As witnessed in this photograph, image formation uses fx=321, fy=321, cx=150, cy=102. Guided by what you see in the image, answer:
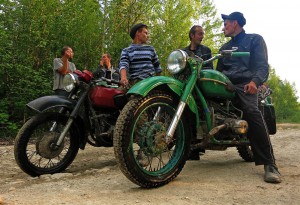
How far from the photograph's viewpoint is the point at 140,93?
2707mm

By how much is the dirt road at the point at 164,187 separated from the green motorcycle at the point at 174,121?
224mm

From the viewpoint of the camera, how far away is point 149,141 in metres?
2.82

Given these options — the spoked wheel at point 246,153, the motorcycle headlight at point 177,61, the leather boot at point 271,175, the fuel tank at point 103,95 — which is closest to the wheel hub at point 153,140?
the motorcycle headlight at point 177,61

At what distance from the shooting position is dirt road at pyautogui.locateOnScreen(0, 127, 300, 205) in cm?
242

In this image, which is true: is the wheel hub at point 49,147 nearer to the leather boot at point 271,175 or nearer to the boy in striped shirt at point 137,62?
the boy in striped shirt at point 137,62

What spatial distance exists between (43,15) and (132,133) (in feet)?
20.5

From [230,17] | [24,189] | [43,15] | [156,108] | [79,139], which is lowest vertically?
[24,189]

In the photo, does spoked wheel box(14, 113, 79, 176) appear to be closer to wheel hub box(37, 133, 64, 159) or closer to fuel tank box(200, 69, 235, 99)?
wheel hub box(37, 133, 64, 159)

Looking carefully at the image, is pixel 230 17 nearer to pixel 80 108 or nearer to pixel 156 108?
pixel 156 108

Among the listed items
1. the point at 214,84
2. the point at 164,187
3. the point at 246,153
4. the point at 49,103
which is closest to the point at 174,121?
the point at 164,187

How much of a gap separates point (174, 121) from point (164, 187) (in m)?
0.58

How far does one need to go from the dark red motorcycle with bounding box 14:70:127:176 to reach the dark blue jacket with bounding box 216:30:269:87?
52.9 inches

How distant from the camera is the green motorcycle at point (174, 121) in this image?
2.65 m

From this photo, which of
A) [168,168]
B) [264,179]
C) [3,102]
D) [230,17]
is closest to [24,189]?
[168,168]
